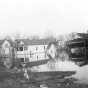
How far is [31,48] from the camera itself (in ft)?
5.22

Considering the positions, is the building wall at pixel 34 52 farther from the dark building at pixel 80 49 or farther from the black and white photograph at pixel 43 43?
the dark building at pixel 80 49

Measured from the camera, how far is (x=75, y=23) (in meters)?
1.60

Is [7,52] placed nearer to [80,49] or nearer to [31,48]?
[31,48]

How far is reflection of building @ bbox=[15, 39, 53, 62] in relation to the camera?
1.57 m

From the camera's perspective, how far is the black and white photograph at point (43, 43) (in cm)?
156

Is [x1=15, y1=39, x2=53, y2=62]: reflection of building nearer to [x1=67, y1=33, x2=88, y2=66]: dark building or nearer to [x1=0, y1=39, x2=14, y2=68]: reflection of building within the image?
[x1=0, y1=39, x2=14, y2=68]: reflection of building

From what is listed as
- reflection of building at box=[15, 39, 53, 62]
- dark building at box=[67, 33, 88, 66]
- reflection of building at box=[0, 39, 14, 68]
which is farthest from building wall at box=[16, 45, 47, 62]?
dark building at box=[67, 33, 88, 66]

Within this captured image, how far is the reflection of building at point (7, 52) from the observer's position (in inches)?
64.6

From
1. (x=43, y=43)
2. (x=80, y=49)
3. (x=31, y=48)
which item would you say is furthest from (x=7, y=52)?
(x=80, y=49)

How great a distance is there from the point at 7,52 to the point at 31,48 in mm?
287

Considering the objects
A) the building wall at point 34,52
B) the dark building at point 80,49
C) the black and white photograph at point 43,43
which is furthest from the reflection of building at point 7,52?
the dark building at point 80,49

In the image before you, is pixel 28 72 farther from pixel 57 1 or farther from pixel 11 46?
pixel 57 1

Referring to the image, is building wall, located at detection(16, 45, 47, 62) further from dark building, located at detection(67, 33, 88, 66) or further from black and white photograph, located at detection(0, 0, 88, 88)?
dark building, located at detection(67, 33, 88, 66)

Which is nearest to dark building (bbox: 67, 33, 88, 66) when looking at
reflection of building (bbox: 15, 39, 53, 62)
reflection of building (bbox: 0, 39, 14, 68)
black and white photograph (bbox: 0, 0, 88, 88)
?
black and white photograph (bbox: 0, 0, 88, 88)
